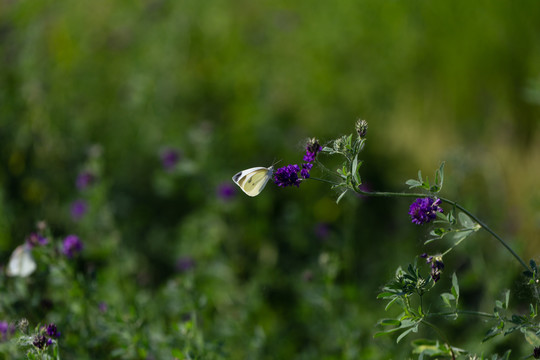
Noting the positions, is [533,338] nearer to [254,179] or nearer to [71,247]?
[254,179]

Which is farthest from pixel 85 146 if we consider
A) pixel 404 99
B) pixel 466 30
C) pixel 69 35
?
pixel 466 30

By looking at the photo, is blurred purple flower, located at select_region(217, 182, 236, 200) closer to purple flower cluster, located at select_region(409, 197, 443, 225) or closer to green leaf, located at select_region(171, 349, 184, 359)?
green leaf, located at select_region(171, 349, 184, 359)

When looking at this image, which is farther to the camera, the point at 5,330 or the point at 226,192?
the point at 226,192

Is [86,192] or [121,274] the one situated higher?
[86,192]

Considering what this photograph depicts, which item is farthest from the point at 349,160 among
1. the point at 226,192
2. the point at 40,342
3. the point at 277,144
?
the point at 277,144

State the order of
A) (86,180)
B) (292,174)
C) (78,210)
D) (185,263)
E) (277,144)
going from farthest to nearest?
(277,144), (78,210), (185,263), (86,180), (292,174)

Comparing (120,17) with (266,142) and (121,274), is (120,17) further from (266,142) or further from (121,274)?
(121,274)
